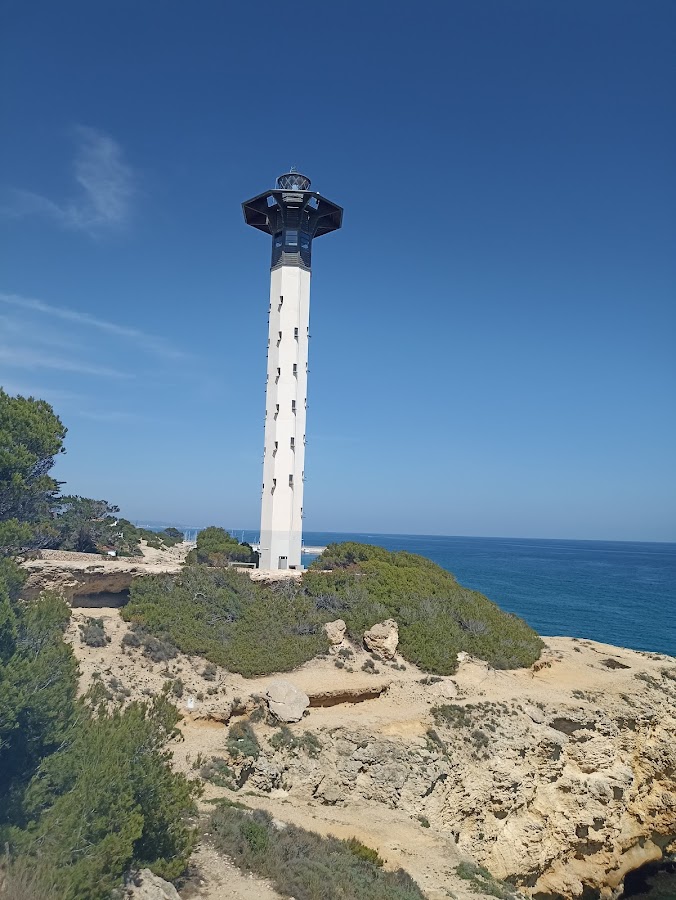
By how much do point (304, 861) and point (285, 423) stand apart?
23.4m

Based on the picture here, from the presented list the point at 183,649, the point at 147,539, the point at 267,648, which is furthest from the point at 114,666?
the point at 147,539

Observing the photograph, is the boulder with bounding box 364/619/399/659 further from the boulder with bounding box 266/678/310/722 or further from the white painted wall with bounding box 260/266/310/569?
the white painted wall with bounding box 260/266/310/569

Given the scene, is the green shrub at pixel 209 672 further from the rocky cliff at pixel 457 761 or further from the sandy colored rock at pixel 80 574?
the sandy colored rock at pixel 80 574

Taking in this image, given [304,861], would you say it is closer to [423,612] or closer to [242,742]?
[242,742]

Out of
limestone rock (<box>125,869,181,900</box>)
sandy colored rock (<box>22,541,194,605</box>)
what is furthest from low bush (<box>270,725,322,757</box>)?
sandy colored rock (<box>22,541,194,605</box>)

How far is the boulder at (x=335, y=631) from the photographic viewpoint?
25.6m

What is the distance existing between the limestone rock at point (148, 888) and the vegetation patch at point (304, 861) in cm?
226

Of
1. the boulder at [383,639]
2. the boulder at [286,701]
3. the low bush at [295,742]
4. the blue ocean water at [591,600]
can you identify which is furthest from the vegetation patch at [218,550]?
the blue ocean water at [591,600]

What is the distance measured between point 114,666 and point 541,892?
16636 millimetres

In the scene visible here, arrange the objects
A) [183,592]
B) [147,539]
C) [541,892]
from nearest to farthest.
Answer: [541,892] → [183,592] → [147,539]

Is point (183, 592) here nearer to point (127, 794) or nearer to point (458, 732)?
point (458, 732)

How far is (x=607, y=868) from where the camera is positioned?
21.3 m

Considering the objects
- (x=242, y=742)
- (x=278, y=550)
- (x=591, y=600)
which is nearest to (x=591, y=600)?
(x=591, y=600)

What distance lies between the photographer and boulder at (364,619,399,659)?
25.1 metres
